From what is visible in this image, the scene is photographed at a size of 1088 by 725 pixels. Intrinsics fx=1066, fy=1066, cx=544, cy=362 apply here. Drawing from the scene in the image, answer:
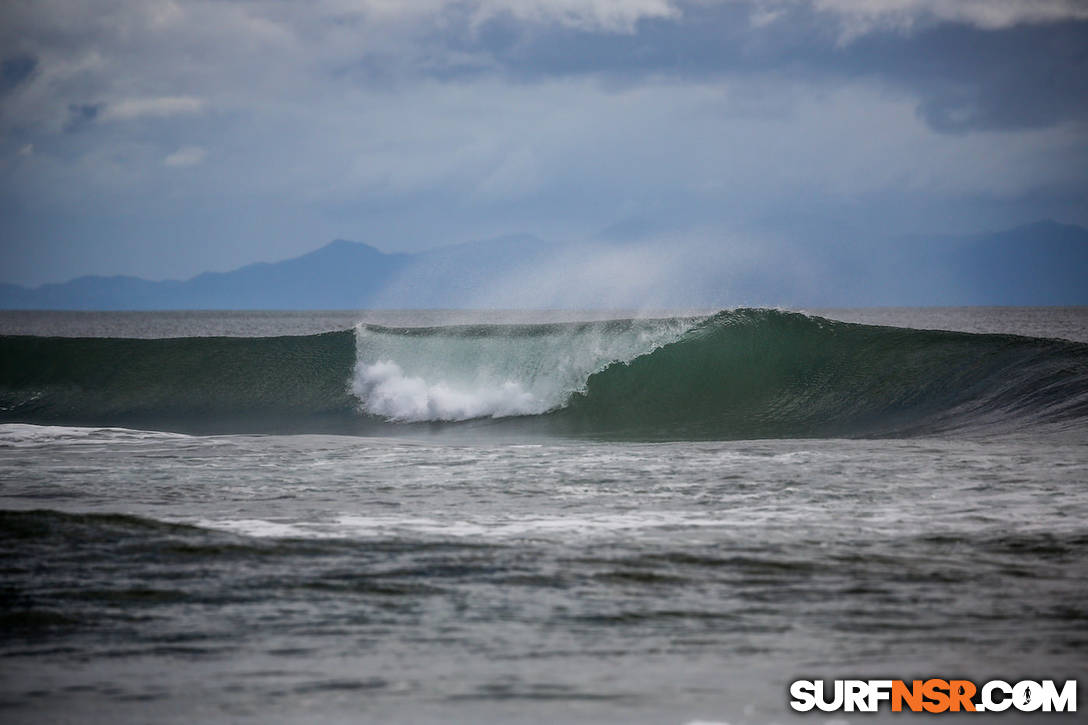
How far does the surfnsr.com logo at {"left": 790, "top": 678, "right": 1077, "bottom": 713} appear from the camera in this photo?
133 inches

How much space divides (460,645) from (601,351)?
16.3 m

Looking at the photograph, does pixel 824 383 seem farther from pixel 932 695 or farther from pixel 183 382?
pixel 932 695

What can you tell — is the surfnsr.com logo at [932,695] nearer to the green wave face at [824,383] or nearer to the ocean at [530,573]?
the ocean at [530,573]

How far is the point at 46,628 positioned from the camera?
4.36 metres

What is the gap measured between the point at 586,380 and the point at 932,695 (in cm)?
1583

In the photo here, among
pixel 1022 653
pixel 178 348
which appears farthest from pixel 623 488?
pixel 178 348

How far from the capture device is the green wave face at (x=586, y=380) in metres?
15.4

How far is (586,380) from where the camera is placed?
19.3 metres

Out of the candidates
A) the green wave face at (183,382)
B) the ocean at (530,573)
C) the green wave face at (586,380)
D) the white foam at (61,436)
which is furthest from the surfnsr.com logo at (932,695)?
the green wave face at (183,382)

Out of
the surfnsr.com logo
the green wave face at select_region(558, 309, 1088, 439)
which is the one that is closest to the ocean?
the surfnsr.com logo

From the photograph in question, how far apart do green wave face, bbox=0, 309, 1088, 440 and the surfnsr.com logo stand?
979 cm

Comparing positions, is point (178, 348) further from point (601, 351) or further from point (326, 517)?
point (326, 517)

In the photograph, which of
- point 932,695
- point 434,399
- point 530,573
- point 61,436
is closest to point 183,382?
point 434,399

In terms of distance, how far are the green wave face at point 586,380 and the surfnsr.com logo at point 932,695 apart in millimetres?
9790
